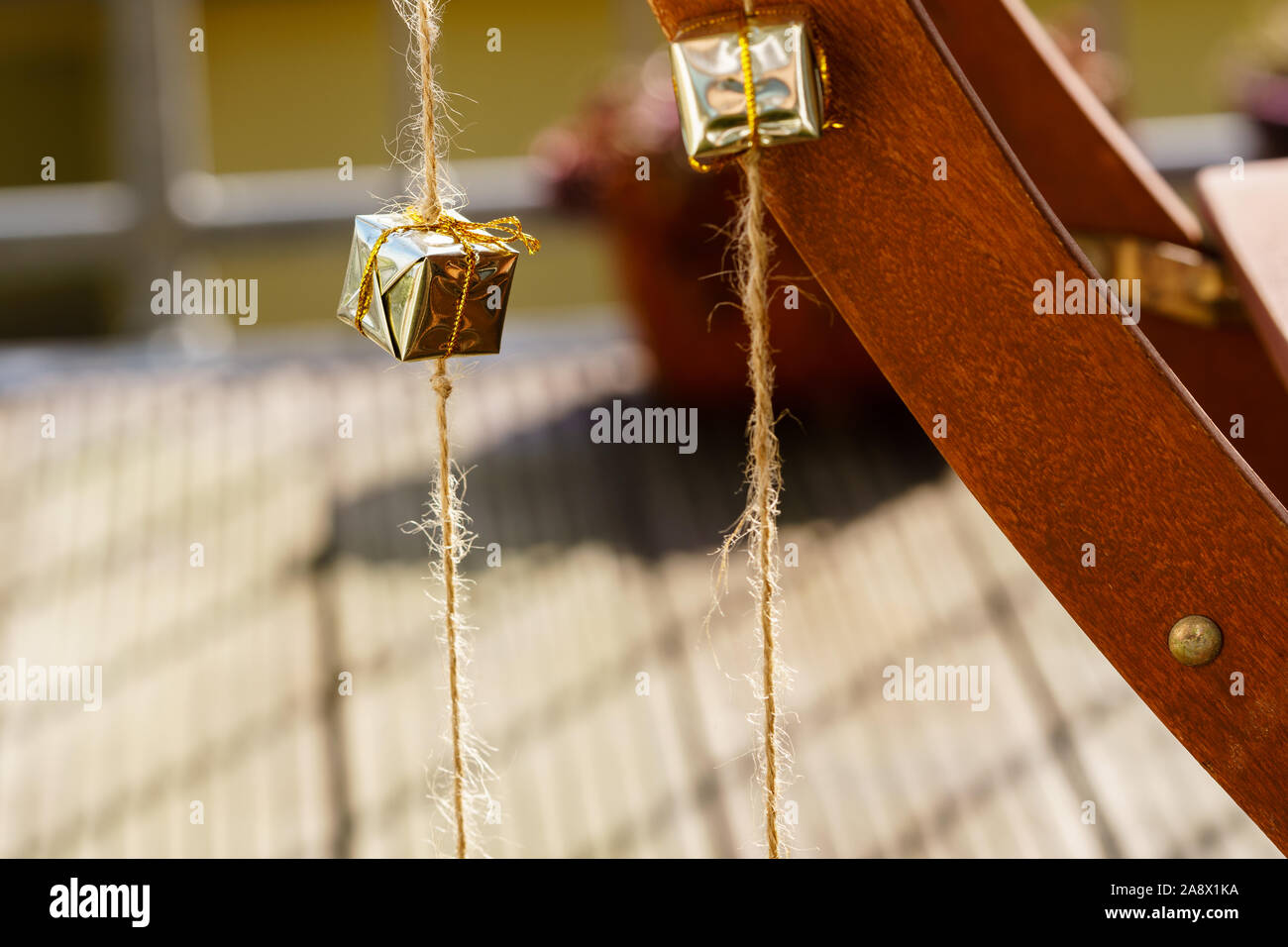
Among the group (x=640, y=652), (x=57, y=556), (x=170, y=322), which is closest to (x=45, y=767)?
(x=57, y=556)

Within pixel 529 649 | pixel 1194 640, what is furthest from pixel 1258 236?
pixel 529 649

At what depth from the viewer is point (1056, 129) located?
2.55 feet

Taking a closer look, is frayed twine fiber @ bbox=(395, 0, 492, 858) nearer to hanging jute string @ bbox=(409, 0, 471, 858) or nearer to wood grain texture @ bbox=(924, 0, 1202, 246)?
hanging jute string @ bbox=(409, 0, 471, 858)

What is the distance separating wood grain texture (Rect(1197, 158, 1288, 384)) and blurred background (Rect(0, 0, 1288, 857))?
1.40ft

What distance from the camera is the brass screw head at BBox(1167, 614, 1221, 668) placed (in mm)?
478

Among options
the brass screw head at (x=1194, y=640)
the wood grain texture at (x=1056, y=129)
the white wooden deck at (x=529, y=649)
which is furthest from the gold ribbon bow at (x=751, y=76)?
the white wooden deck at (x=529, y=649)

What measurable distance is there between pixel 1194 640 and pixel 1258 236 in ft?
1.10

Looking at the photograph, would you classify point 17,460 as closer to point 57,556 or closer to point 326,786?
point 57,556

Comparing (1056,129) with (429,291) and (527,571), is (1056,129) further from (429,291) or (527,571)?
(527,571)

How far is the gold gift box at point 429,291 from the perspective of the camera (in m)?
0.47

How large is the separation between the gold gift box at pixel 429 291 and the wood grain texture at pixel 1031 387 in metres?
0.10

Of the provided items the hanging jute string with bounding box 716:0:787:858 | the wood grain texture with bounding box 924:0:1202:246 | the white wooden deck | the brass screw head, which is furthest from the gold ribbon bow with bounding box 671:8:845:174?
the white wooden deck

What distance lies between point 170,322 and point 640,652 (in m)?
2.12
